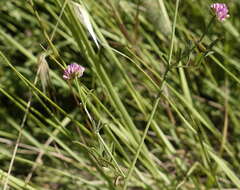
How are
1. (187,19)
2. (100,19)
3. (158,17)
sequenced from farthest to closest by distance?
(187,19) < (100,19) < (158,17)

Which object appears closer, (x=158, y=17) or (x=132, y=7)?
(x=158, y=17)

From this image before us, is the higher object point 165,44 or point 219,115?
point 165,44

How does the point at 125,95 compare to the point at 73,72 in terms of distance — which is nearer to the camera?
the point at 73,72

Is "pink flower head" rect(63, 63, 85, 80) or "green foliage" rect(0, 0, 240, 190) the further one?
"green foliage" rect(0, 0, 240, 190)

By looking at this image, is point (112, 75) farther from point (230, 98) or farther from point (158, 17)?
point (158, 17)

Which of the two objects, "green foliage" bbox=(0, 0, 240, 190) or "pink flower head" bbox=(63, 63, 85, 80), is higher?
"pink flower head" bbox=(63, 63, 85, 80)

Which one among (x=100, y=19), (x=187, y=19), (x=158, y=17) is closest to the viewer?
(x=158, y=17)

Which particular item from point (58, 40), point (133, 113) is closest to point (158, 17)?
point (133, 113)

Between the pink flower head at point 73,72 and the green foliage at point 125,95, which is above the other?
the pink flower head at point 73,72

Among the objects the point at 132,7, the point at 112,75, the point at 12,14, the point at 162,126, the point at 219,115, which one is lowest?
Result: the point at 219,115

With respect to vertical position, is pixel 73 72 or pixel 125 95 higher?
pixel 73 72

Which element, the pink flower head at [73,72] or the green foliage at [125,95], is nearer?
the pink flower head at [73,72]
